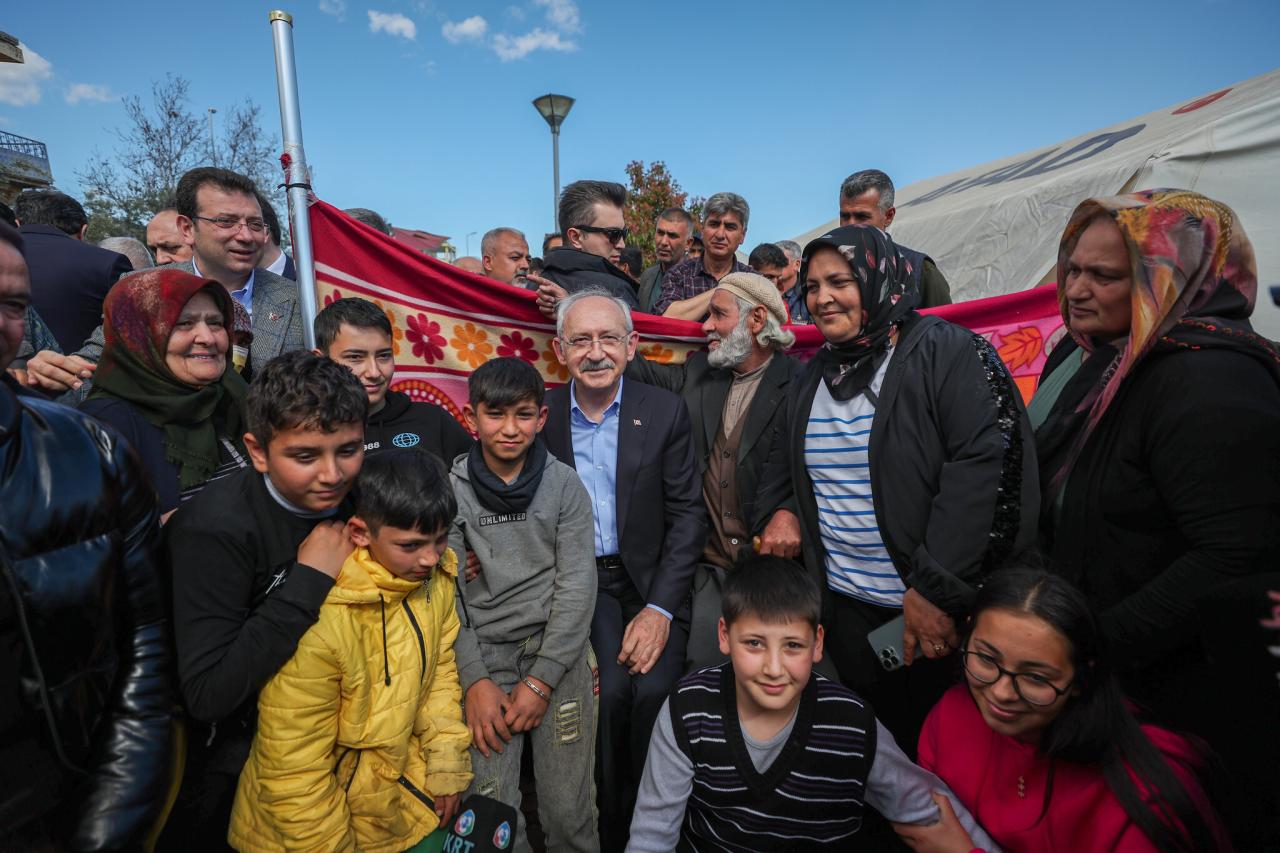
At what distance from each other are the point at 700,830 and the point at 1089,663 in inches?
53.9

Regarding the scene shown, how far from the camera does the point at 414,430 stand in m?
2.97

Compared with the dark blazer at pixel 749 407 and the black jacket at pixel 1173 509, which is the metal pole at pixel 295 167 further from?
the black jacket at pixel 1173 509

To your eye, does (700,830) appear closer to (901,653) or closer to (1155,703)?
(901,653)

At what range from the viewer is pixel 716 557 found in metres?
3.30

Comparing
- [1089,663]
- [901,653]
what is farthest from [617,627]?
[1089,663]

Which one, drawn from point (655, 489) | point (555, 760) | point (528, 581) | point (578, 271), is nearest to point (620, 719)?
point (555, 760)

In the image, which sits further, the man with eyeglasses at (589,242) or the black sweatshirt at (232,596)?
the man with eyeglasses at (589,242)

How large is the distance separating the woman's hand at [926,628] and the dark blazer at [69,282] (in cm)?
444

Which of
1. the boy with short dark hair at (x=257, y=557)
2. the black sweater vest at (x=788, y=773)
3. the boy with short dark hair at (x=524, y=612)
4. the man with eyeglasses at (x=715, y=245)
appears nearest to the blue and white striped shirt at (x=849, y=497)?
the black sweater vest at (x=788, y=773)

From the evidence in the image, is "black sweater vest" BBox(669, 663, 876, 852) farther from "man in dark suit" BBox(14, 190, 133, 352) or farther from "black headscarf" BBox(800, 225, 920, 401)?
"man in dark suit" BBox(14, 190, 133, 352)

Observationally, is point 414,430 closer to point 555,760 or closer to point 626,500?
point 626,500

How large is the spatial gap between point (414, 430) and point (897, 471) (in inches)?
80.9

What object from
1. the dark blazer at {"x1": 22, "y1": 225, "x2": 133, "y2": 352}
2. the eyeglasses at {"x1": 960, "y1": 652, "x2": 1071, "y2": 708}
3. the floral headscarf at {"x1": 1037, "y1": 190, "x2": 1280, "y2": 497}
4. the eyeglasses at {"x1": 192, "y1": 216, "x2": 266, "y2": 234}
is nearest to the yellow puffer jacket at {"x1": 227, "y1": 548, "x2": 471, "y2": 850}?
the eyeglasses at {"x1": 960, "y1": 652, "x2": 1071, "y2": 708}

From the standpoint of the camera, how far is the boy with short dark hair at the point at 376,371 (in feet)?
9.30
